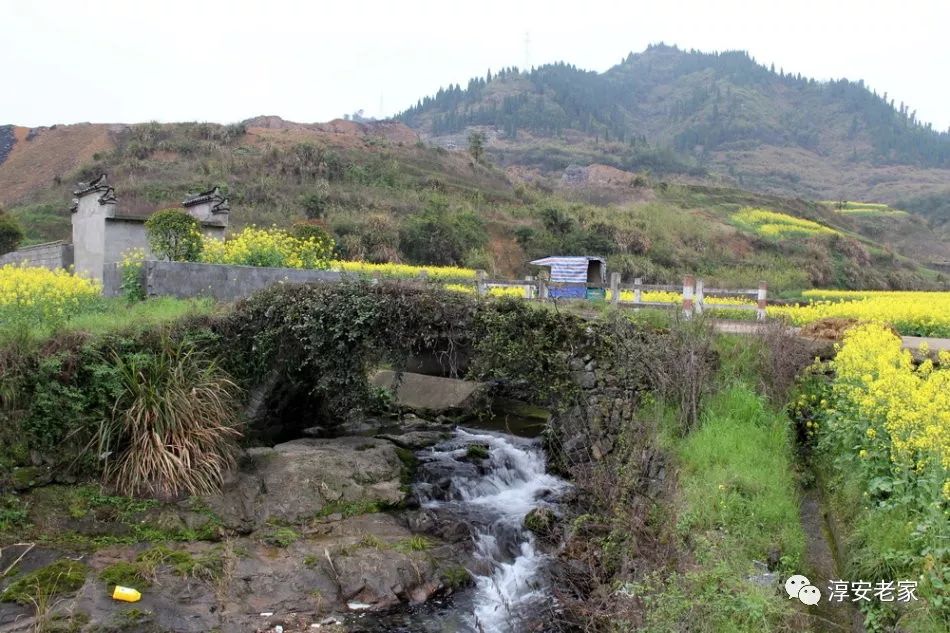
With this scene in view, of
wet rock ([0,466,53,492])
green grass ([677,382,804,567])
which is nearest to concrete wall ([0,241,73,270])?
wet rock ([0,466,53,492])

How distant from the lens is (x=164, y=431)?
9.85 metres

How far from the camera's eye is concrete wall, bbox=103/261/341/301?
1427cm

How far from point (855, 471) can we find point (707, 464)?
5.48 ft

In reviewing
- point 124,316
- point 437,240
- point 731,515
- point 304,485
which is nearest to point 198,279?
point 124,316

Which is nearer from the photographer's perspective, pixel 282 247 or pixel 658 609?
pixel 658 609

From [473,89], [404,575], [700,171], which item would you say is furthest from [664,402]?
[473,89]

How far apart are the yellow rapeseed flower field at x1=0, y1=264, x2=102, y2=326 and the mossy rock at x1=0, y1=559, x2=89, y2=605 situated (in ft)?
13.0

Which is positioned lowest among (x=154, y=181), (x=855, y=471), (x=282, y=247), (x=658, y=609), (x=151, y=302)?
(x=658, y=609)

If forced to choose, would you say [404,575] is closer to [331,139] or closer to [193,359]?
[193,359]

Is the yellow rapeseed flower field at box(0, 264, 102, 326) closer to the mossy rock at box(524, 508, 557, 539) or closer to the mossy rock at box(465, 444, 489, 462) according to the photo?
the mossy rock at box(465, 444, 489, 462)

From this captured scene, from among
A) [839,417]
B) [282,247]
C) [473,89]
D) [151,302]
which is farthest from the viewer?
[473,89]

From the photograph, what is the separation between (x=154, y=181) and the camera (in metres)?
44.1

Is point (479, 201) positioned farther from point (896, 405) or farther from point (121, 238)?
point (896, 405)

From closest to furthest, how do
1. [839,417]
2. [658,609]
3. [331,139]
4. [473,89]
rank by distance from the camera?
[658,609] → [839,417] → [331,139] → [473,89]
